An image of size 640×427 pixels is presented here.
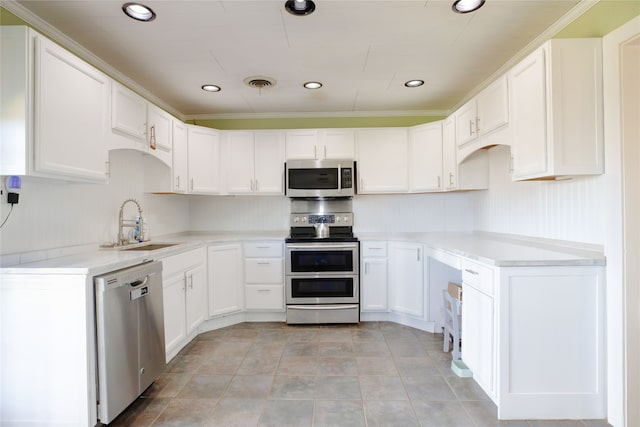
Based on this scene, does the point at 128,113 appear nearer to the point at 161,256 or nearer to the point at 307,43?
the point at 161,256

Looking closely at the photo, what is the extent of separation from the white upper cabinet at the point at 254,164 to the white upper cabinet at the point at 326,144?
29cm

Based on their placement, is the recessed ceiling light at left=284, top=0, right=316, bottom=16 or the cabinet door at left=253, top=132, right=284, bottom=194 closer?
Result: the recessed ceiling light at left=284, top=0, right=316, bottom=16

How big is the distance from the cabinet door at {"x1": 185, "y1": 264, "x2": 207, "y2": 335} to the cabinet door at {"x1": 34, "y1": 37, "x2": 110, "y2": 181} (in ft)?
3.95

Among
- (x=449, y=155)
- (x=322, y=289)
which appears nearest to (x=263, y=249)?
(x=322, y=289)

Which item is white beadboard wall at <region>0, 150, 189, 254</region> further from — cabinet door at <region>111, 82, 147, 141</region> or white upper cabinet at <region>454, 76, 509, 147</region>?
white upper cabinet at <region>454, 76, 509, 147</region>

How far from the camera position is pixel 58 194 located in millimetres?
2152

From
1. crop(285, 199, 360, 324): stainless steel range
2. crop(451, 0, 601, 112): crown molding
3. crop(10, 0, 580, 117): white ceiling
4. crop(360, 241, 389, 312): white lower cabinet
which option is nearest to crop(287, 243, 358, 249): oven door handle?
crop(285, 199, 360, 324): stainless steel range

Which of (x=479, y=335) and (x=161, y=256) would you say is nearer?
(x=479, y=335)

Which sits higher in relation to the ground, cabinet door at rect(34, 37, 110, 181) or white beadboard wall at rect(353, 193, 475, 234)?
cabinet door at rect(34, 37, 110, 181)

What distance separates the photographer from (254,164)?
3.79m

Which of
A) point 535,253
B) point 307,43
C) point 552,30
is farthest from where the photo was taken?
point 307,43

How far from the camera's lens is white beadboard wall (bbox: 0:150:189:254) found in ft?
6.21

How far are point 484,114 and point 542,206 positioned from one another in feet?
2.73

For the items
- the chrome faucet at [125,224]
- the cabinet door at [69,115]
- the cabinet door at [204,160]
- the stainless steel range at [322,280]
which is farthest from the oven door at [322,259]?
the cabinet door at [69,115]
